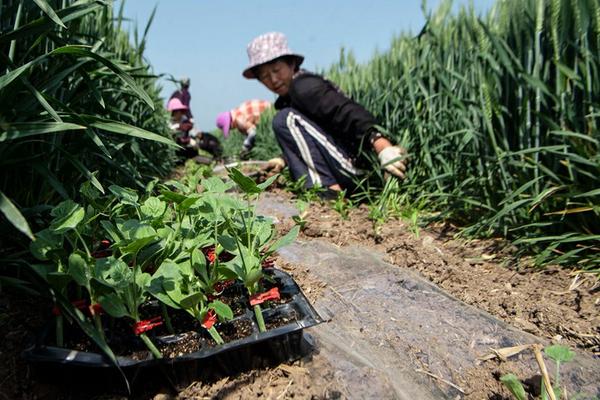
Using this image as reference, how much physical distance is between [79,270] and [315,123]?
2.00 metres

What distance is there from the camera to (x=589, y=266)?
3.79 feet

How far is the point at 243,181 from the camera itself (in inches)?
30.5

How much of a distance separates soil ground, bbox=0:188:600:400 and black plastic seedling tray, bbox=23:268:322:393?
0.02 m

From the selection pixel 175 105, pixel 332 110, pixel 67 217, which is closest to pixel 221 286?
pixel 67 217

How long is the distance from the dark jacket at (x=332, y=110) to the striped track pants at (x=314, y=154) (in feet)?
0.20

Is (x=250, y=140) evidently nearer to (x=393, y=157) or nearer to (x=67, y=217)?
(x=393, y=157)

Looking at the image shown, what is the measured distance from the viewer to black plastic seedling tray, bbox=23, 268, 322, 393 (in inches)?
25.8

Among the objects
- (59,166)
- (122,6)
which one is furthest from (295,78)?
(59,166)

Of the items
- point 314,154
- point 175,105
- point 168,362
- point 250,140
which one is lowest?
point 168,362

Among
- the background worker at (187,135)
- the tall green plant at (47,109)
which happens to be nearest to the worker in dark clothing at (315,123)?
the tall green plant at (47,109)

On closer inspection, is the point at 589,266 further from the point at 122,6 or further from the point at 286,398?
the point at 122,6

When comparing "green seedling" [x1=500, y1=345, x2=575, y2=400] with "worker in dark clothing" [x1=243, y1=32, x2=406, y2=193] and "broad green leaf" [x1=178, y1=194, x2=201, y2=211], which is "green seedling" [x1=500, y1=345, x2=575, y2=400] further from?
"worker in dark clothing" [x1=243, y1=32, x2=406, y2=193]

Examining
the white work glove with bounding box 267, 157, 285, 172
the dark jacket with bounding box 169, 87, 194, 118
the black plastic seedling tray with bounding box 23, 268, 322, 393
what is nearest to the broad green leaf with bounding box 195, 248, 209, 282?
the black plastic seedling tray with bounding box 23, 268, 322, 393

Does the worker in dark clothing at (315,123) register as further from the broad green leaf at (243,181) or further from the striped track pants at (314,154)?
the broad green leaf at (243,181)
